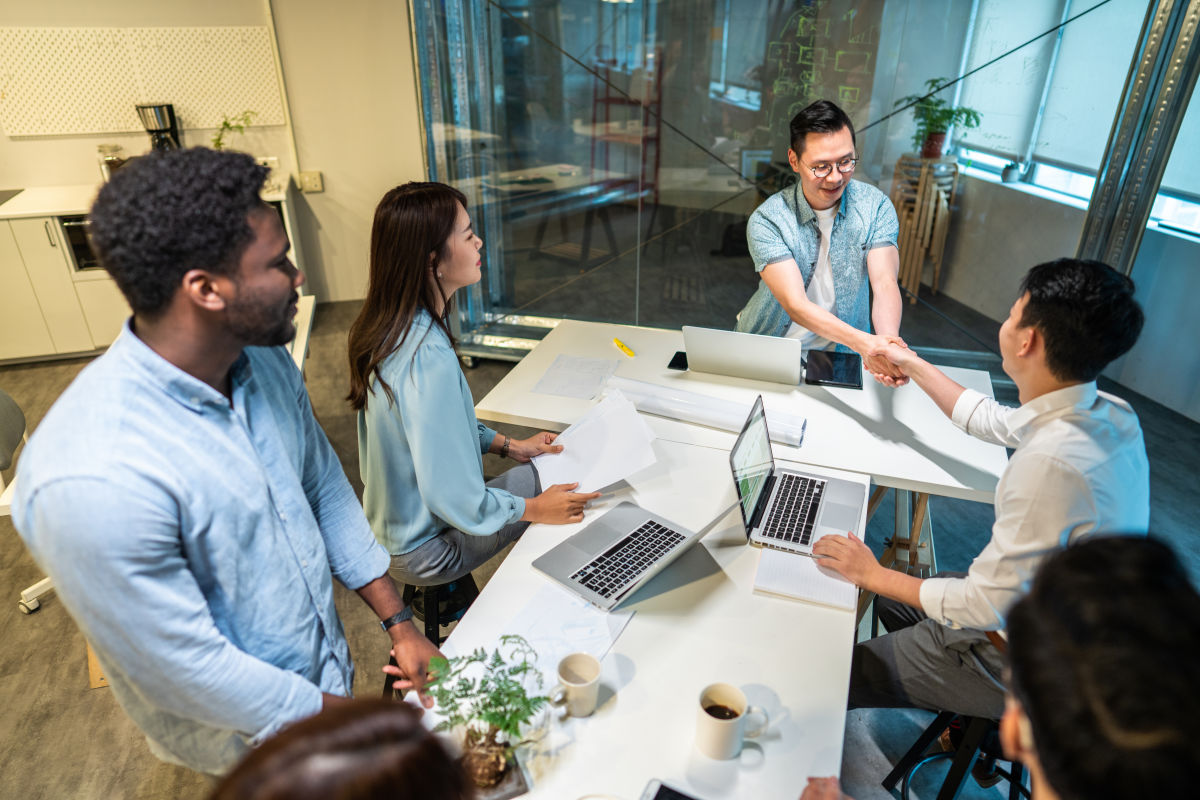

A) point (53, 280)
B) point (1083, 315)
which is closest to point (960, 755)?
point (1083, 315)

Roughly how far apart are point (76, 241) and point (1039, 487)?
4877 millimetres

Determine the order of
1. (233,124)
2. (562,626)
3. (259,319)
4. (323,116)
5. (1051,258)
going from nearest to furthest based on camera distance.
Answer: (259,319)
(562,626)
(1051,258)
(233,124)
(323,116)

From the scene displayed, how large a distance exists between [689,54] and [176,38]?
311cm

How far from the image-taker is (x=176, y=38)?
4.39 metres

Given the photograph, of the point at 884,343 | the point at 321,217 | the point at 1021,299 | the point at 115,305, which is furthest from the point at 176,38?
the point at 1021,299

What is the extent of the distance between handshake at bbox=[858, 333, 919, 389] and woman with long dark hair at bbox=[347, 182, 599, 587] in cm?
104

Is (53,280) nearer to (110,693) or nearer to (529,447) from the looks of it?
(110,693)

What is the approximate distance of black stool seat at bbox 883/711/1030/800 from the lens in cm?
163

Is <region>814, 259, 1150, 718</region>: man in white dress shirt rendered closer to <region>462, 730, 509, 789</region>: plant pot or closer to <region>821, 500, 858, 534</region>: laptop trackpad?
<region>821, 500, 858, 534</region>: laptop trackpad

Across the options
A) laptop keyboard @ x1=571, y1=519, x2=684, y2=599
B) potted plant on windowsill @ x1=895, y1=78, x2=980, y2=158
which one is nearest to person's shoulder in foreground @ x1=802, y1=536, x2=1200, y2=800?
laptop keyboard @ x1=571, y1=519, x2=684, y2=599

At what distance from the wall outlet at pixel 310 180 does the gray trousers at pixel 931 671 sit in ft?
14.9

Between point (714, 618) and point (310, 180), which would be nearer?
point (714, 618)

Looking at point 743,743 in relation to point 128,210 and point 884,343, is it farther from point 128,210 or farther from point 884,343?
point 884,343

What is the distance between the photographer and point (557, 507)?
5.80ft
